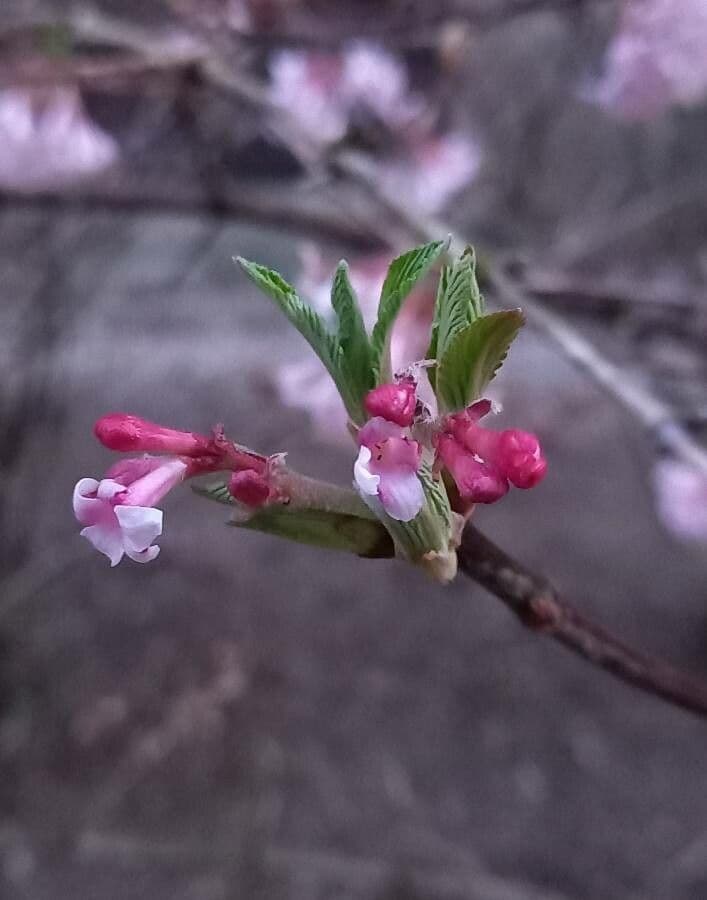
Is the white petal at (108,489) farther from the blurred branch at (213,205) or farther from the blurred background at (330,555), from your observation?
the blurred branch at (213,205)

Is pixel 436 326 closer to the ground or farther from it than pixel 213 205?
farther from it

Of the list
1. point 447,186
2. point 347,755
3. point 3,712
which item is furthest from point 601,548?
point 3,712

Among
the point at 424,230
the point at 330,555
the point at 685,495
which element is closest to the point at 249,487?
the point at 424,230

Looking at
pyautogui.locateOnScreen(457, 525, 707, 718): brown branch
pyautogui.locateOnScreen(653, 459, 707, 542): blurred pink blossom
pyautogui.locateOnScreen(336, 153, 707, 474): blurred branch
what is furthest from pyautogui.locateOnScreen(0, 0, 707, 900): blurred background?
pyautogui.locateOnScreen(457, 525, 707, 718): brown branch

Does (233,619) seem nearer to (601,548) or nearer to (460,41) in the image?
(601,548)

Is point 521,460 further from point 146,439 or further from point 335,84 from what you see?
point 335,84

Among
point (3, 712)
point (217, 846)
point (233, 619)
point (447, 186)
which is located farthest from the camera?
point (233, 619)

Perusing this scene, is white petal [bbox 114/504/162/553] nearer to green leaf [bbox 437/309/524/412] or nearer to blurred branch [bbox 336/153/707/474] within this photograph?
green leaf [bbox 437/309/524/412]
